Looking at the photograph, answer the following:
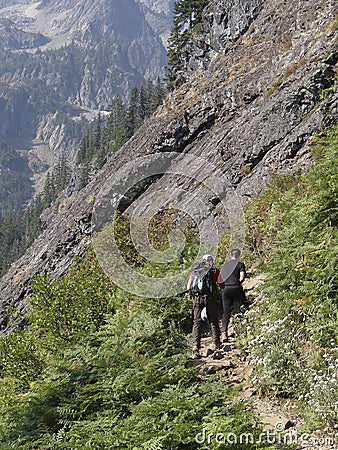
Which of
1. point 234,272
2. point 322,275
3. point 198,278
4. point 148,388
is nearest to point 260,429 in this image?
point 148,388

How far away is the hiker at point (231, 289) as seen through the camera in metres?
9.09

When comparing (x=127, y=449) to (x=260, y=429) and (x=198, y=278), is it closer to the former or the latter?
(x=260, y=429)

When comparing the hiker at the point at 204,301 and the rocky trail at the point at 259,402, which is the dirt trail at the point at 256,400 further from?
the hiker at the point at 204,301

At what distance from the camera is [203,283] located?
27.9ft

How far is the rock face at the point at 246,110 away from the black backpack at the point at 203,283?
579 centimetres

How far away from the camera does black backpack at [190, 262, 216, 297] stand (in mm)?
8500

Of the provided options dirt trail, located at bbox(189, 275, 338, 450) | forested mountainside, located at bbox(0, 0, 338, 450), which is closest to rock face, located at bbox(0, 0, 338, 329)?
forested mountainside, located at bbox(0, 0, 338, 450)

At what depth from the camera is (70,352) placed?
859 cm

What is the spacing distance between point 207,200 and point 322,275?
13.1 m

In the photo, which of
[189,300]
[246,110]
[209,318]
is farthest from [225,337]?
[246,110]

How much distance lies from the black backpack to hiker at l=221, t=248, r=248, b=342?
647 millimetres

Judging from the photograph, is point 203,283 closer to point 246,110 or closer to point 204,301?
point 204,301

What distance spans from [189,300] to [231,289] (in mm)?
1051

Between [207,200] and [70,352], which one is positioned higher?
[207,200]
